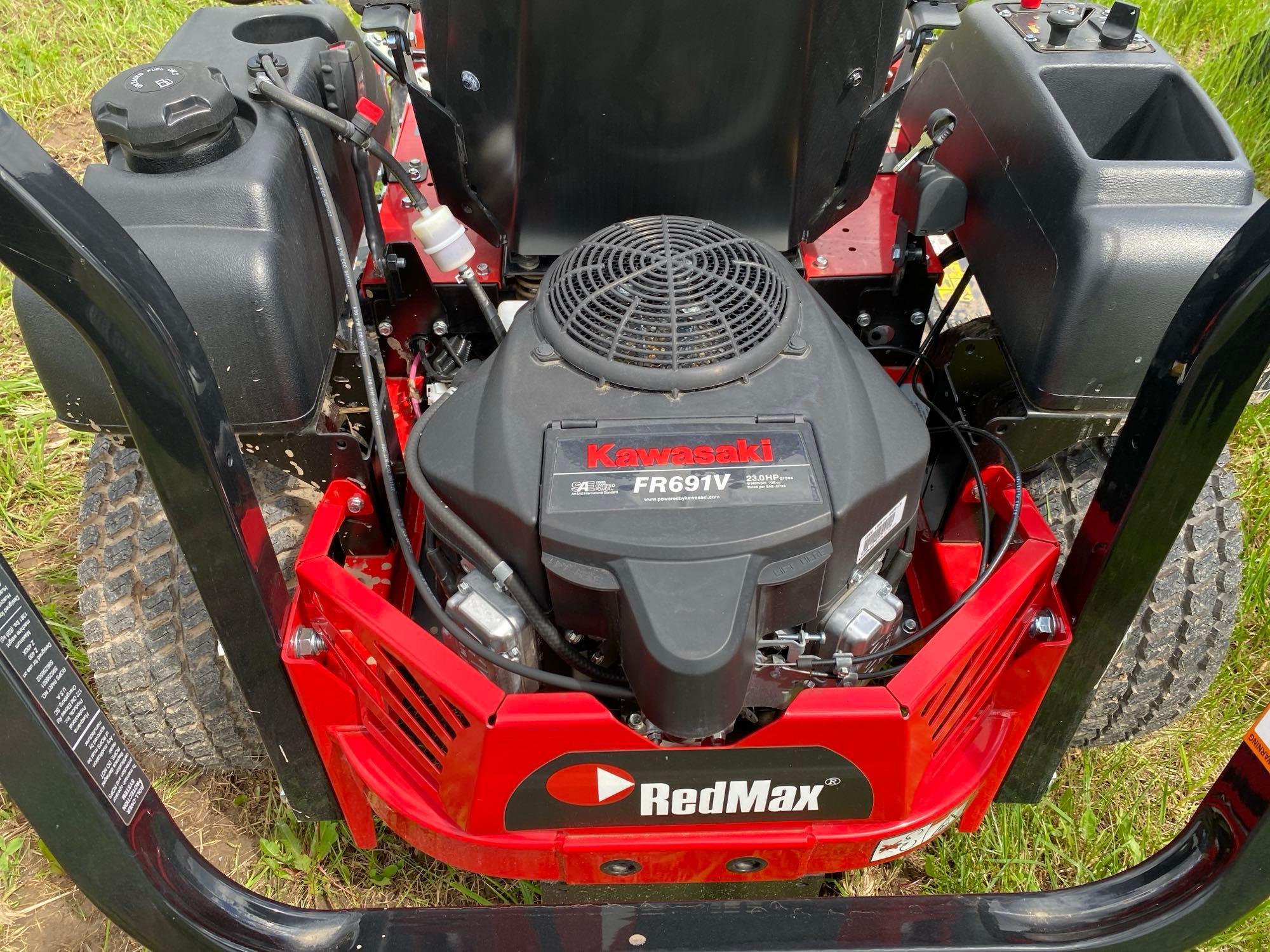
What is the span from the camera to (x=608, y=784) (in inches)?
44.3

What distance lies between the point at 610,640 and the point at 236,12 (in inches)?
46.7

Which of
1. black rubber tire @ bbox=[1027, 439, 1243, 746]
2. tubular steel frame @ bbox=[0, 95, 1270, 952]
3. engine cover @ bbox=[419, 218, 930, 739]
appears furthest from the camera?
black rubber tire @ bbox=[1027, 439, 1243, 746]

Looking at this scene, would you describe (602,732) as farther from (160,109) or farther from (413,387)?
(160,109)

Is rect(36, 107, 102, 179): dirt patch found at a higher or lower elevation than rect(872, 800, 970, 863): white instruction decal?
lower

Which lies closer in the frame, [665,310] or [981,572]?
[665,310]

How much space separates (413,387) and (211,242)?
0.39 meters

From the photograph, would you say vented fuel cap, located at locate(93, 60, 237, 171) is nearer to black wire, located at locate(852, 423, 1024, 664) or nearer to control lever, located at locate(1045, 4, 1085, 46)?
black wire, located at locate(852, 423, 1024, 664)

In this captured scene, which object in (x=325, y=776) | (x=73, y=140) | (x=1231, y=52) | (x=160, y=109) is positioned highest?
(x=160, y=109)

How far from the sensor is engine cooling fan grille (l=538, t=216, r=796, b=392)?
112cm

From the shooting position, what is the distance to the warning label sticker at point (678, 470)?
1.03m

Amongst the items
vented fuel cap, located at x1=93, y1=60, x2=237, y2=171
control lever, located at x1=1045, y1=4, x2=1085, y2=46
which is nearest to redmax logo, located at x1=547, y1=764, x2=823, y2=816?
vented fuel cap, located at x1=93, y1=60, x2=237, y2=171

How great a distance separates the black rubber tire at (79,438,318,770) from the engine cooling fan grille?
23.5 inches

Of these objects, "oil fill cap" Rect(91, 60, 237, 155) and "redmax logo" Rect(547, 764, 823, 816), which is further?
"oil fill cap" Rect(91, 60, 237, 155)

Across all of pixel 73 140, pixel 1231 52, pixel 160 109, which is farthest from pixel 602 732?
pixel 1231 52
